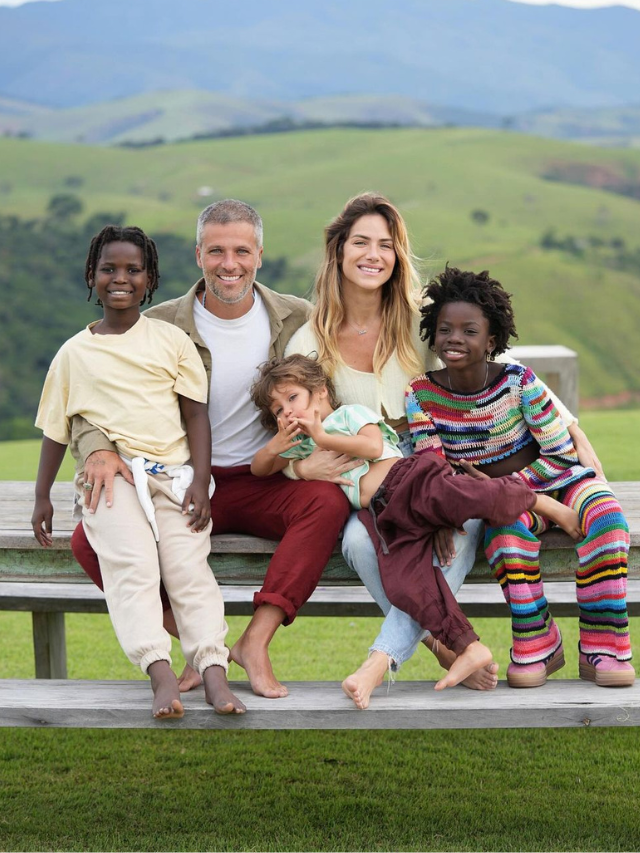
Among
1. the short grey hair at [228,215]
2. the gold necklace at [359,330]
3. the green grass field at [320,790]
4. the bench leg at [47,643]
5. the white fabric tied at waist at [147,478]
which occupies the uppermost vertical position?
the short grey hair at [228,215]

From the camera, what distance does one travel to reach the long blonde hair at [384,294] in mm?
3297

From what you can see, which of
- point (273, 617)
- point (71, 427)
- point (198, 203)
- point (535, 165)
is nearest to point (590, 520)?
point (273, 617)

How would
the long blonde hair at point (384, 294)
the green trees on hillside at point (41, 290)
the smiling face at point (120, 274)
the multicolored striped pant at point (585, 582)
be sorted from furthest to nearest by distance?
the green trees on hillside at point (41, 290) → the long blonde hair at point (384, 294) → the smiling face at point (120, 274) → the multicolored striped pant at point (585, 582)

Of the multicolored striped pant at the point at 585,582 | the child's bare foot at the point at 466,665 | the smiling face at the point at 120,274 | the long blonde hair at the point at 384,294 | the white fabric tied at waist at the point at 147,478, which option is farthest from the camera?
the long blonde hair at the point at 384,294

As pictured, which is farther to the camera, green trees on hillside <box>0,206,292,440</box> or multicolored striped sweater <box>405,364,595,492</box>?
green trees on hillside <box>0,206,292,440</box>

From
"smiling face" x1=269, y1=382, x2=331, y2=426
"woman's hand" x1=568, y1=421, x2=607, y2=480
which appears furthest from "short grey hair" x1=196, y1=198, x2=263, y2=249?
"woman's hand" x1=568, y1=421, x2=607, y2=480

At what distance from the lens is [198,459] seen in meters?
2.98

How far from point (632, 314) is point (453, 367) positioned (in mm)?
53034

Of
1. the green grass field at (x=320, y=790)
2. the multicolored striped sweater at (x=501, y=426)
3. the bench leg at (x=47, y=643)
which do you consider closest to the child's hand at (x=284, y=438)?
the multicolored striped sweater at (x=501, y=426)

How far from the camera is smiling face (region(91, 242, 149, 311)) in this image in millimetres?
3047

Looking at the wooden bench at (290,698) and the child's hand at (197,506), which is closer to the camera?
the wooden bench at (290,698)

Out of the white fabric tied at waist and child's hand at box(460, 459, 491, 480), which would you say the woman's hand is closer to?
child's hand at box(460, 459, 491, 480)

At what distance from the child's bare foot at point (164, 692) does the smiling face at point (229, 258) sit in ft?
4.04

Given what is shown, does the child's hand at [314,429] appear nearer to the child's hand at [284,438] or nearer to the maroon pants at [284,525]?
the child's hand at [284,438]
